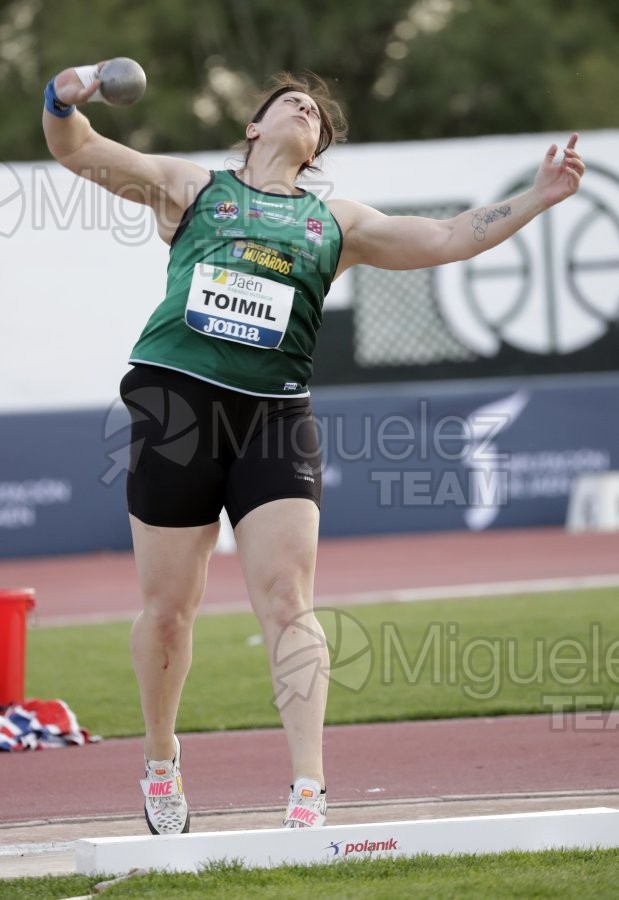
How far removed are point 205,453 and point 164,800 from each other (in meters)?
1.11

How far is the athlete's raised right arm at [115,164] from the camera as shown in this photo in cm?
442

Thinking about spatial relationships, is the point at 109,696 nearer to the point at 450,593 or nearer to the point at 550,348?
the point at 450,593

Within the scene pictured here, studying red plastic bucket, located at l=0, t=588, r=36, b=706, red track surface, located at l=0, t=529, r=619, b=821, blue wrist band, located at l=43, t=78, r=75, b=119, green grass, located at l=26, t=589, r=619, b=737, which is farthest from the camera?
green grass, located at l=26, t=589, r=619, b=737

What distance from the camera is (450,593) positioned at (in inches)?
487

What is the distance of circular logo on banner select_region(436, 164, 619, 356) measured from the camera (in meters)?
18.3

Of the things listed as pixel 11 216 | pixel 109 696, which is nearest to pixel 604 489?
pixel 11 216

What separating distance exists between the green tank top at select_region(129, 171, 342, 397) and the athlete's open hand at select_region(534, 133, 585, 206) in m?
0.69

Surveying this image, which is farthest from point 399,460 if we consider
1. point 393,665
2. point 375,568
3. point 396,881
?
point 396,881

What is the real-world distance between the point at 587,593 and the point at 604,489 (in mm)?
6166

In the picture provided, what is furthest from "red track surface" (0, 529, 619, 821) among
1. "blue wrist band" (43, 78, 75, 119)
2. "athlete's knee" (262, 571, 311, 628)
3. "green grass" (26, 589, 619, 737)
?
"blue wrist band" (43, 78, 75, 119)

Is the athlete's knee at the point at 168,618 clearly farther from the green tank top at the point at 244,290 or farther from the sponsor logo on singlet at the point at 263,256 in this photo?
the sponsor logo on singlet at the point at 263,256

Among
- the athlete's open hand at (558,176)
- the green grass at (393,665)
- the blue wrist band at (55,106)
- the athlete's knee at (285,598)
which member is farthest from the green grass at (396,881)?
the green grass at (393,665)

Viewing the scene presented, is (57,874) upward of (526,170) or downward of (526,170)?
downward

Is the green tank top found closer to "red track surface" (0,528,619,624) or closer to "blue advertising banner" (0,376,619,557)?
"red track surface" (0,528,619,624)
